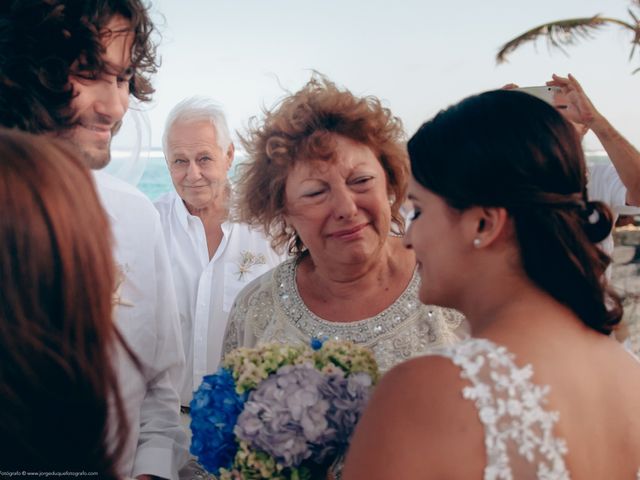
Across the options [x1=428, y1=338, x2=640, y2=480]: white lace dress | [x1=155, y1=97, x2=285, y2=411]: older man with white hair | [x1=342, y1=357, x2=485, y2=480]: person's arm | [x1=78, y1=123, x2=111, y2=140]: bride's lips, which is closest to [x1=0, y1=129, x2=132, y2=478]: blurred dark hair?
[x1=342, y1=357, x2=485, y2=480]: person's arm

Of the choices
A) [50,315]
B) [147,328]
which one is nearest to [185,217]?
[147,328]

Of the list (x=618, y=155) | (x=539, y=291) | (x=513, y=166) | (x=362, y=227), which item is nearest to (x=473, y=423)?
(x=539, y=291)

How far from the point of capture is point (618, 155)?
4270mm

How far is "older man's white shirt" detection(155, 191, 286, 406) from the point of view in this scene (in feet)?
14.5

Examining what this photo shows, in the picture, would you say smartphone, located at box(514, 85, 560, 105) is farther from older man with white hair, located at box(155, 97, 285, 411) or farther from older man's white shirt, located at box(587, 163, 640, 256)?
older man with white hair, located at box(155, 97, 285, 411)

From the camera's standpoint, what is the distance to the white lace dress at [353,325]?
Answer: 9.57 ft

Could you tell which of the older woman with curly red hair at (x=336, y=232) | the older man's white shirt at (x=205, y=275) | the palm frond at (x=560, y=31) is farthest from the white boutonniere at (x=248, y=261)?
the palm frond at (x=560, y=31)

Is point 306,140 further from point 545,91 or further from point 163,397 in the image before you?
point 545,91

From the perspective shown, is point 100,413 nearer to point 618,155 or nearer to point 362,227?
point 362,227

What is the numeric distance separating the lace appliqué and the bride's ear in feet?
0.96

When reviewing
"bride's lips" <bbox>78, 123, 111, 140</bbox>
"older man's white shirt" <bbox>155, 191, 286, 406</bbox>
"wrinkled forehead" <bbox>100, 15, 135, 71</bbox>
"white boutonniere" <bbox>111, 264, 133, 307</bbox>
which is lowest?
"older man's white shirt" <bbox>155, 191, 286, 406</bbox>

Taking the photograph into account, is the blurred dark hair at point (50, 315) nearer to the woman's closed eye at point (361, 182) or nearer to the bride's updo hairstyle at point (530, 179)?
the bride's updo hairstyle at point (530, 179)

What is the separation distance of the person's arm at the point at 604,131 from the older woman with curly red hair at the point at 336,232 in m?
1.67

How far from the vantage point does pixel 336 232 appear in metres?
3.06
